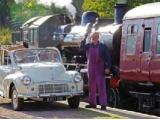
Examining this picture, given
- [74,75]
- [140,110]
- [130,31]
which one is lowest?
[140,110]

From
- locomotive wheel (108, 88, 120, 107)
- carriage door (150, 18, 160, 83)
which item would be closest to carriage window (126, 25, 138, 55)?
carriage door (150, 18, 160, 83)

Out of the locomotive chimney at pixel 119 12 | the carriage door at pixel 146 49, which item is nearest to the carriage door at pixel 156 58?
the carriage door at pixel 146 49

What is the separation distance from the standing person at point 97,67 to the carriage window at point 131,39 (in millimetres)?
1514

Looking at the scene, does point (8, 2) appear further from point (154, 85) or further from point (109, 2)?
point (154, 85)

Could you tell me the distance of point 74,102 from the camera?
600 inches

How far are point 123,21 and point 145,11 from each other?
1270mm

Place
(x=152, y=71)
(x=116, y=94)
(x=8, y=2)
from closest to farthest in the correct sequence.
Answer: (x=152, y=71) → (x=116, y=94) → (x=8, y=2)

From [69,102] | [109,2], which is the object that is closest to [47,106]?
[69,102]

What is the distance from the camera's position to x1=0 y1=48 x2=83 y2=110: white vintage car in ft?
47.9

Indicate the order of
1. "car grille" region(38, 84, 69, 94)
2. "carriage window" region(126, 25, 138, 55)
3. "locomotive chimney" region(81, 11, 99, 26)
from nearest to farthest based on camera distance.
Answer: "car grille" region(38, 84, 69, 94), "carriage window" region(126, 25, 138, 55), "locomotive chimney" region(81, 11, 99, 26)

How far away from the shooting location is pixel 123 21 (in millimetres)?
17016

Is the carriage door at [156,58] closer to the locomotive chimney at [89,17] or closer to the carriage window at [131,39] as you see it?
the carriage window at [131,39]

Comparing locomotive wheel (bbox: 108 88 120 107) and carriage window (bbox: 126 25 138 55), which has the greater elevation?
carriage window (bbox: 126 25 138 55)

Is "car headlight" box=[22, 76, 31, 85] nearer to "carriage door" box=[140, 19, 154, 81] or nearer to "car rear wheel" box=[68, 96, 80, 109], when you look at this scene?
"car rear wheel" box=[68, 96, 80, 109]
